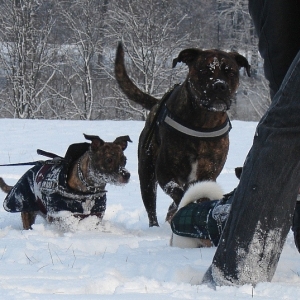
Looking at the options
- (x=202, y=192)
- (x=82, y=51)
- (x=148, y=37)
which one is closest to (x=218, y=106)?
(x=202, y=192)

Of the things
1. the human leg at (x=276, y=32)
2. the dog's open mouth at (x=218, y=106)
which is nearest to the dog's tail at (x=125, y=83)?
the dog's open mouth at (x=218, y=106)

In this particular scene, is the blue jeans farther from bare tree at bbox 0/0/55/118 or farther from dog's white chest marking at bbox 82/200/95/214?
bare tree at bbox 0/0/55/118

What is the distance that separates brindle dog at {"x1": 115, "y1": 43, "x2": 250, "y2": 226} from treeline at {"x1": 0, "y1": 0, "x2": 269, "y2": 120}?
2366 cm

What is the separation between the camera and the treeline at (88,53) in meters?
28.6

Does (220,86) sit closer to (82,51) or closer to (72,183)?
(72,183)

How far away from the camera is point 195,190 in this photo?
4070 millimetres

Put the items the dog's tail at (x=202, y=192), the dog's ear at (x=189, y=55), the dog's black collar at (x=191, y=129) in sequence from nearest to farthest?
1. the dog's tail at (x=202, y=192)
2. the dog's black collar at (x=191, y=129)
3. the dog's ear at (x=189, y=55)

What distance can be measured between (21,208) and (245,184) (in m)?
3.39

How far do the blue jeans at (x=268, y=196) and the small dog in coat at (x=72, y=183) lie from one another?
9.94 ft

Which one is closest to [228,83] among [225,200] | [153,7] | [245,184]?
[225,200]

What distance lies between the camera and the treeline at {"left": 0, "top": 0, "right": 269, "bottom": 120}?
28578 mm

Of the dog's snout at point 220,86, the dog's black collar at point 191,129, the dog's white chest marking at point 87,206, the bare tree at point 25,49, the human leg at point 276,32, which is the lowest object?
the bare tree at point 25,49

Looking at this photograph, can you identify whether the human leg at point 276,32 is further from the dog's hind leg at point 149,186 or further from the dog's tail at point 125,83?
the dog's tail at point 125,83

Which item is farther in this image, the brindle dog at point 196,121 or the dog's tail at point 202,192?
the brindle dog at point 196,121
